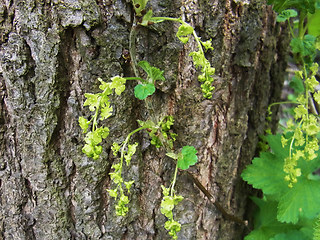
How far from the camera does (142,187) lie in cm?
146

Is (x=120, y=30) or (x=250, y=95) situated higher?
(x=120, y=30)

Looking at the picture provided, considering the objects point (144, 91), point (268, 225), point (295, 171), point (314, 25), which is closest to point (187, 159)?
point (144, 91)

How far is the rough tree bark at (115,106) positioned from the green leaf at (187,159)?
16cm

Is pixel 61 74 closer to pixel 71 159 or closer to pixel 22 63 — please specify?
pixel 22 63

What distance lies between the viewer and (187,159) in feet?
4.02

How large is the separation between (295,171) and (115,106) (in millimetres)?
862

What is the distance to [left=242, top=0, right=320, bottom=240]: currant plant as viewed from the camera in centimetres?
144

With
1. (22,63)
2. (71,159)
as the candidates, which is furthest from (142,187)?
(22,63)

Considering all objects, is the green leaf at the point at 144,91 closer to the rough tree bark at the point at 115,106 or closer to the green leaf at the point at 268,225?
the rough tree bark at the point at 115,106

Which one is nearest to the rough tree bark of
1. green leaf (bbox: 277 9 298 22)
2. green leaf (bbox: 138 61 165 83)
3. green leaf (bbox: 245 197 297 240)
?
green leaf (bbox: 277 9 298 22)

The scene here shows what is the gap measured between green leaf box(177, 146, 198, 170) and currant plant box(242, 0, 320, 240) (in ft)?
1.50

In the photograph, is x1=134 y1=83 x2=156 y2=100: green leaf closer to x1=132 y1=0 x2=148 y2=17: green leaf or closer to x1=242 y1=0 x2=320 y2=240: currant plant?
x1=132 y1=0 x2=148 y2=17: green leaf

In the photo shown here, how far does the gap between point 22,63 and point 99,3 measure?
395 millimetres

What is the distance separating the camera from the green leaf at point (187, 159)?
1.21 m
